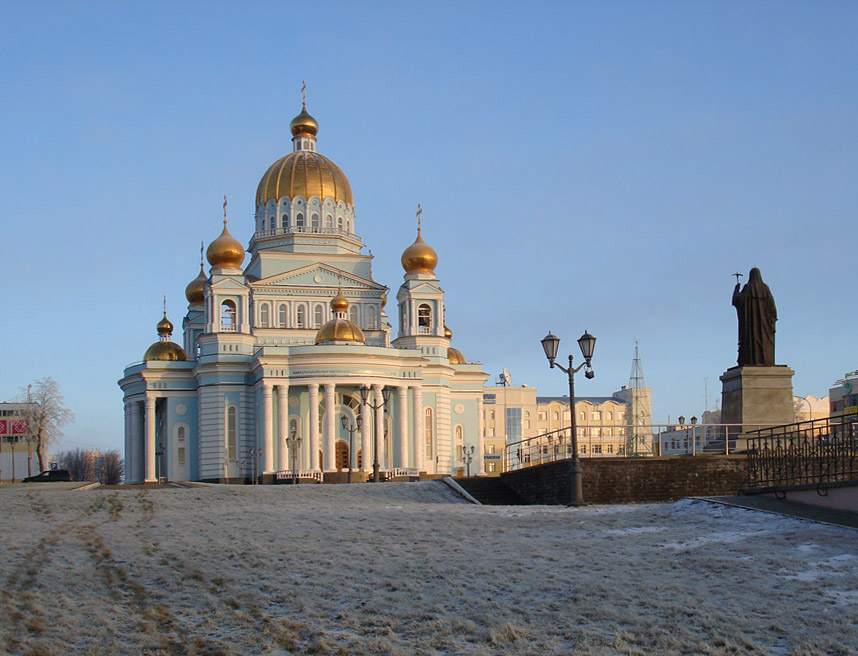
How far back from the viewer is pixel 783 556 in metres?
14.8

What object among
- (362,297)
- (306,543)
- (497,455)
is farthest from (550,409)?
(306,543)

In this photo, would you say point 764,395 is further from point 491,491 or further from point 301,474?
point 301,474

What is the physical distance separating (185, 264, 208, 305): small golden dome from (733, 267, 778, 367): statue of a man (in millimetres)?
44348

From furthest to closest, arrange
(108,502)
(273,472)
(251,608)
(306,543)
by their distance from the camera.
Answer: (273,472), (108,502), (306,543), (251,608)

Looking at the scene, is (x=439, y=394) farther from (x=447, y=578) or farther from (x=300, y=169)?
(x=447, y=578)

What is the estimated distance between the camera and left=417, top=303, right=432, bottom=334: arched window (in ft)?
194

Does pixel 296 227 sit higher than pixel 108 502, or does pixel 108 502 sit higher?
pixel 296 227

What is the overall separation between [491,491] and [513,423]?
3288 inches

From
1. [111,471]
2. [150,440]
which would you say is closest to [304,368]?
[150,440]

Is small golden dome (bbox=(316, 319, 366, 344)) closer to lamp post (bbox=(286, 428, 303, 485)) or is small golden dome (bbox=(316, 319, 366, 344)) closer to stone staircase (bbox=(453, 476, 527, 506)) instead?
lamp post (bbox=(286, 428, 303, 485))

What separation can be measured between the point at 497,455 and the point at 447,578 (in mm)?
96720

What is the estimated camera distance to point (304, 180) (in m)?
62.2

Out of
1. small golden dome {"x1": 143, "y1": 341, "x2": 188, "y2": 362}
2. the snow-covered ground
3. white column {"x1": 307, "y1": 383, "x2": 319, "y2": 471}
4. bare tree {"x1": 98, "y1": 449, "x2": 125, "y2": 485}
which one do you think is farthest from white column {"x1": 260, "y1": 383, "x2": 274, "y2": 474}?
bare tree {"x1": 98, "y1": 449, "x2": 125, "y2": 485}

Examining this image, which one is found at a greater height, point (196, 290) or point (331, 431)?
point (196, 290)
